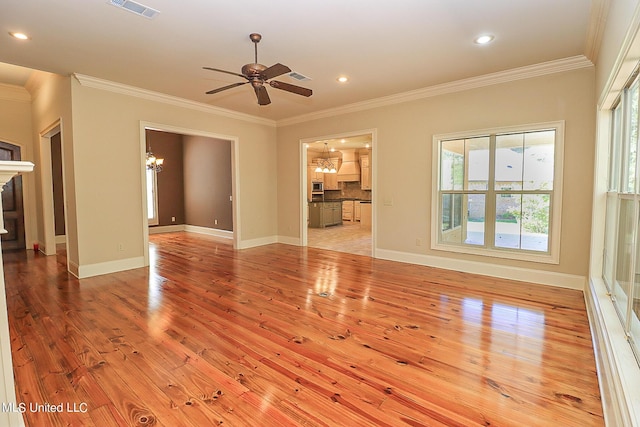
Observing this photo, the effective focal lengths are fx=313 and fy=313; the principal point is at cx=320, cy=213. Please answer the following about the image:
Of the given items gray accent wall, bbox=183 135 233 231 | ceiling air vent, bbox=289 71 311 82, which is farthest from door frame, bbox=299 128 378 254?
gray accent wall, bbox=183 135 233 231

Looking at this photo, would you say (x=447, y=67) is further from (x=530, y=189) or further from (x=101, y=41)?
(x=101, y=41)

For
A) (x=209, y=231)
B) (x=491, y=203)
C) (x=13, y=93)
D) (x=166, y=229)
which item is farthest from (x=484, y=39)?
(x=166, y=229)

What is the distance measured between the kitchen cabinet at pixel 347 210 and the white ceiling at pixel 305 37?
25.2ft

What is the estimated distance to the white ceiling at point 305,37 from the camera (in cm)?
274

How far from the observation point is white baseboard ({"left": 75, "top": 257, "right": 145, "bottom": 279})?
446 centimetres

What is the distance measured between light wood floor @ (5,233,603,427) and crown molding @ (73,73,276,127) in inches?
110

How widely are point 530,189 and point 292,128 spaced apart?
184 inches

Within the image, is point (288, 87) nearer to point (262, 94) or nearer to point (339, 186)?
point (262, 94)

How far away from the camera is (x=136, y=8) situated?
2732 mm

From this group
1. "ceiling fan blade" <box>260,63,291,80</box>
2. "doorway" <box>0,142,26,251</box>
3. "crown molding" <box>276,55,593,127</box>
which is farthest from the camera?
"doorway" <box>0,142,26,251</box>

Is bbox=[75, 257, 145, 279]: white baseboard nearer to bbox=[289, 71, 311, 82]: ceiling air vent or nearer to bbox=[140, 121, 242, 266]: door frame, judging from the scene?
bbox=[140, 121, 242, 266]: door frame

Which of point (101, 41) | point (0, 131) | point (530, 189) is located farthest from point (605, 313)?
point (0, 131)

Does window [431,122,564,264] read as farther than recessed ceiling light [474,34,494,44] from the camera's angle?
Yes

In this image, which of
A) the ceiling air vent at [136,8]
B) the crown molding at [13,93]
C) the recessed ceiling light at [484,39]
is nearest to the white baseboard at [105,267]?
the ceiling air vent at [136,8]
